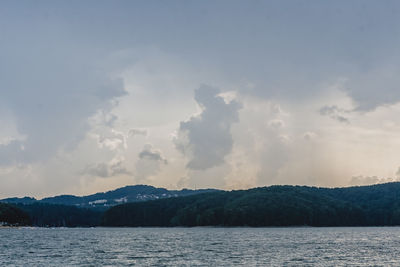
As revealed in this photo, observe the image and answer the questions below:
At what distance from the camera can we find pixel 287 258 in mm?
109000

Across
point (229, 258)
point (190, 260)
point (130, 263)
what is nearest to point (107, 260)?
point (130, 263)

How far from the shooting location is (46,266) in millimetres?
95688

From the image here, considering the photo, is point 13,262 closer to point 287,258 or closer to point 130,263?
point 130,263

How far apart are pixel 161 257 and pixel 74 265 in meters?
23.9

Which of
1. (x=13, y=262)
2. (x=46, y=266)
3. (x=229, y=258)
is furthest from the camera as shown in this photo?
(x=229, y=258)

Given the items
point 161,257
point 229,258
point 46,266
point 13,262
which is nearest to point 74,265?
point 46,266

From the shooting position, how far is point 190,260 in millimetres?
105875

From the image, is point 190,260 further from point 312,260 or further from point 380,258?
point 380,258

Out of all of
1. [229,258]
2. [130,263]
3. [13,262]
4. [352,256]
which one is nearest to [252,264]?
[229,258]

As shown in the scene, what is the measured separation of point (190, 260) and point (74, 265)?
24567 millimetres

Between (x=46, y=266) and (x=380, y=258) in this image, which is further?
(x=380, y=258)

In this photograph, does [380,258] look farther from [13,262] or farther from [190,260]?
[13,262]

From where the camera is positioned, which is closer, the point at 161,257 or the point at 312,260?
the point at 312,260

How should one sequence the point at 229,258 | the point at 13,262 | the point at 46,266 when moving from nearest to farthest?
1. the point at 46,266
2. the point at 13,262
3. the point at 229,258
